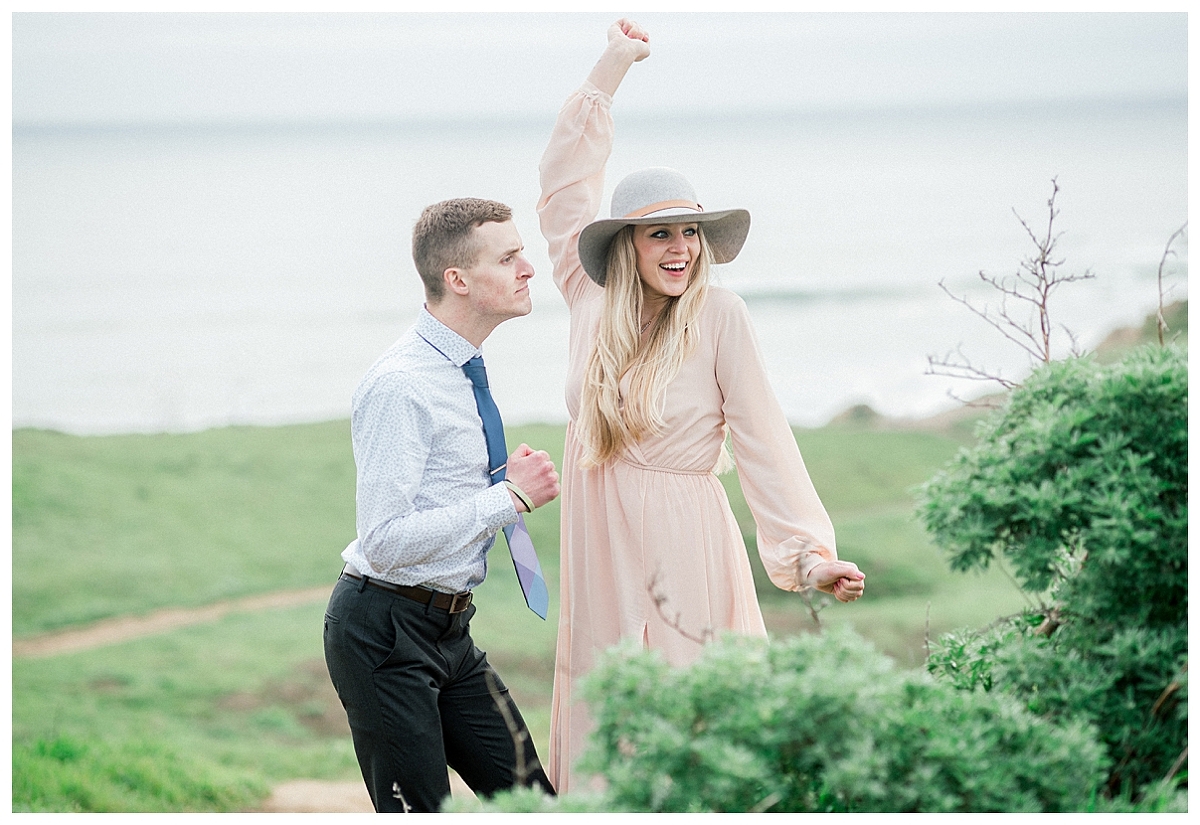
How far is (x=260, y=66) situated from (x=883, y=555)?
10475 millimetres

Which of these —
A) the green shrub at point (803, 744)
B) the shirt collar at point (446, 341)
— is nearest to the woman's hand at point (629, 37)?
the shirt collar at point (446, 341)

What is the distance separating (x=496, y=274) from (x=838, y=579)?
41.2 inches

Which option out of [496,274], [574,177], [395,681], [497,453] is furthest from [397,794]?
[574,177]

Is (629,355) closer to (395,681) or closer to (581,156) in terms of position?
(581,156)

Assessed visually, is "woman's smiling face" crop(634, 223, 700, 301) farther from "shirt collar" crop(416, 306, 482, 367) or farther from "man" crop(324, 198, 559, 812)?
"shirt collar" crop(416, 306, 482, 367)

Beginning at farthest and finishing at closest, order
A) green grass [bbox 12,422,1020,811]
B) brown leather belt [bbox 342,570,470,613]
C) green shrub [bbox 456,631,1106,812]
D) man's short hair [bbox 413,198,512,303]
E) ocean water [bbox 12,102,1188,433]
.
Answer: ocean water [bbox 12,102,1188,433]
green grass [bbox 12,422,1020,811]
man's short hair [bbox 413,198,512,303]
brown leather belt [bbox 342,570,470,613]
green shrub [bbox 456,631,1106,812]

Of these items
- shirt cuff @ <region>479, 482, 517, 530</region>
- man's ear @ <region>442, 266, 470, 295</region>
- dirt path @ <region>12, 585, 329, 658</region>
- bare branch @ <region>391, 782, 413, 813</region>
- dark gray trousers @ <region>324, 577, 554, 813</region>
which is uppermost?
man's ear @ <region>442, 266, 470, 295</region>

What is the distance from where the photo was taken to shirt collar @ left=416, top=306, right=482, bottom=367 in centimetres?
247

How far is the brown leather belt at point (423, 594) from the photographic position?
2.38 m

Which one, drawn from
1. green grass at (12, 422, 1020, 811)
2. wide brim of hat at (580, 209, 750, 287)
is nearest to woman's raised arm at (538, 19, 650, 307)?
wide brim of hat at (580, 209, 750, 287)

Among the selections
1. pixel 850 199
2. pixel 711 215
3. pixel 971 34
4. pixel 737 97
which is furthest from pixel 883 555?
pixel 850 199

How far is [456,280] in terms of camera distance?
250 cm

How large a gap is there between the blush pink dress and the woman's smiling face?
0.09 metres

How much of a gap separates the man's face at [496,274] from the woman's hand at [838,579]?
35.4 inches
